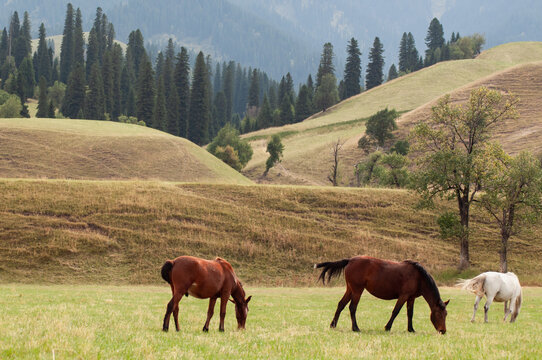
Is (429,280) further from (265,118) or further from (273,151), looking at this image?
(265,118)

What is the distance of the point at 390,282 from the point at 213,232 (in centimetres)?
3404

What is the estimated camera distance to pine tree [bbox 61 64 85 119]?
13988cm

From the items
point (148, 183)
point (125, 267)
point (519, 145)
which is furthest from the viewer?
point (519, 145)

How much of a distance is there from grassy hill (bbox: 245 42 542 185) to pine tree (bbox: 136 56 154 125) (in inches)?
1117

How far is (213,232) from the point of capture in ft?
154

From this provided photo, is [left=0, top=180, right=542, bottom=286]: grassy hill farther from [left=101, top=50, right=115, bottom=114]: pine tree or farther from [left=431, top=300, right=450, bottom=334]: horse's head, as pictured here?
[left=101, top=50, right=115, bottom=114]: pine tree

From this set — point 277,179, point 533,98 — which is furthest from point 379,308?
point 533,98

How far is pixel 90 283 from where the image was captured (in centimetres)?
3734

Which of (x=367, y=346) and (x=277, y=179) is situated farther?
(x=277, y=179)

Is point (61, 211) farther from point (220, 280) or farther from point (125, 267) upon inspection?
point (220, 280)

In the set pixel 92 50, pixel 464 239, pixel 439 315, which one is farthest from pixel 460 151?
pixel 92 50

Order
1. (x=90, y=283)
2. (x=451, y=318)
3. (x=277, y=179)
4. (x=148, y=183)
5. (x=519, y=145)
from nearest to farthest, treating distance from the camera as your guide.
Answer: (x=451, y=318) < (x=90, y=283) < (x=148, y=183) < (x=519, y=145) < (x=277, y=179)

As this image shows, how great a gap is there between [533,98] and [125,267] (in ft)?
354

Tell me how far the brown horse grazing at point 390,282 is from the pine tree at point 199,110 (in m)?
126
